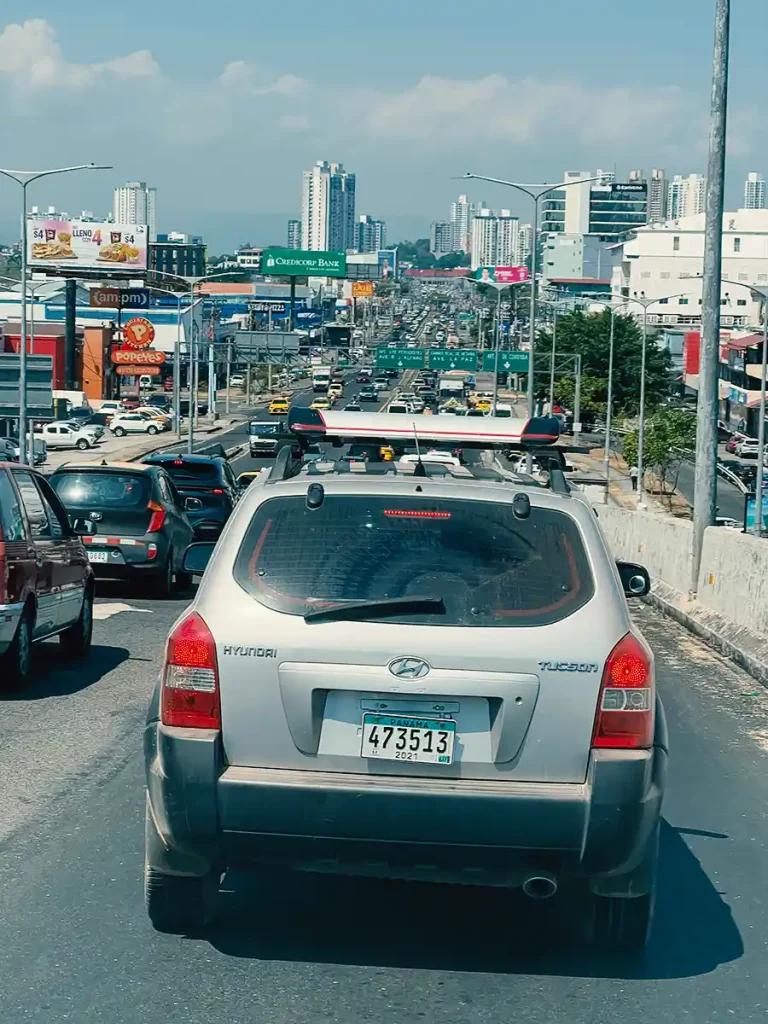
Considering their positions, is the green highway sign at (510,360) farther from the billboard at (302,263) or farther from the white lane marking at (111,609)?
the white lane marking at (111,609)

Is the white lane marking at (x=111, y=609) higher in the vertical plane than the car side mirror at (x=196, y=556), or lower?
lower

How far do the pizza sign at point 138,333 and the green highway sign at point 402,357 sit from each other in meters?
17.4

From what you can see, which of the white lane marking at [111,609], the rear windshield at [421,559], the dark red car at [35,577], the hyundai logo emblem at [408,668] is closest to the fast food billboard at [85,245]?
the white lane marking at [111,609]

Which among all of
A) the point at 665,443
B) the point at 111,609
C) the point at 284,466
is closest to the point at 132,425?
the point at 665,443

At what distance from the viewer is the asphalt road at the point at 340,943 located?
17.1 ft

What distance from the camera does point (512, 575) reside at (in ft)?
18.4

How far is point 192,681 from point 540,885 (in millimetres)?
1339

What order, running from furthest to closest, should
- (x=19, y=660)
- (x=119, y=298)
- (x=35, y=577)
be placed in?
(x=119, y=298) < (x=35, y=577) < (x=19, y=660)

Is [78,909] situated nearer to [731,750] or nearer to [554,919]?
[554,919]

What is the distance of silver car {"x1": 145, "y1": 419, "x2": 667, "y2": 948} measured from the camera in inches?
208

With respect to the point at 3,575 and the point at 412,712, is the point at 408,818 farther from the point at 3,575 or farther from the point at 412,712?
the point at 3,575

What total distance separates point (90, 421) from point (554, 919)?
314 ft

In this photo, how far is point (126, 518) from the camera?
19.0 metres

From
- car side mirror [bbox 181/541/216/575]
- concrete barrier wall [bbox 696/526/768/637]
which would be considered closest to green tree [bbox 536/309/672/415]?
concrete barrier wall [bbox 696/526/768/637]
